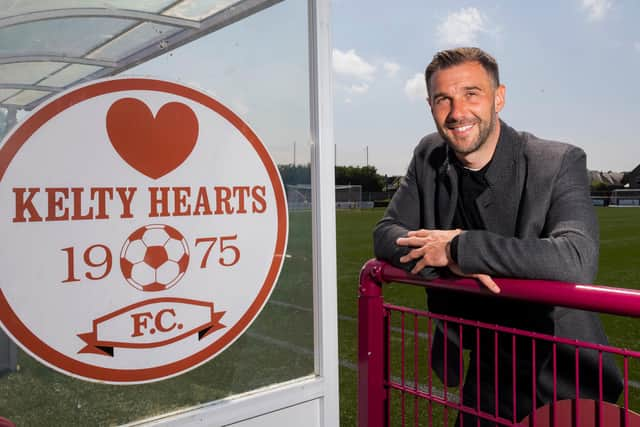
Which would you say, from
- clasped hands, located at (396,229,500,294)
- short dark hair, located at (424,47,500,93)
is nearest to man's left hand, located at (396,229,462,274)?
clasped hands, located at (396,229,500,294)

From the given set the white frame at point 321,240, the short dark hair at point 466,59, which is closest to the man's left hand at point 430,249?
the white frame at point 321,240

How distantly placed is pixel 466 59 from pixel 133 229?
1.35 metres

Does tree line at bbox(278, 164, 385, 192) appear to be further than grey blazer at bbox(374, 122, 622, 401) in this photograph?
Yes

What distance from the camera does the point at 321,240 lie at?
1972 mm

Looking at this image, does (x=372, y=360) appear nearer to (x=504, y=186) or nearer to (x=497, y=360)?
(x=497, y=360)

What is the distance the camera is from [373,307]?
191cm

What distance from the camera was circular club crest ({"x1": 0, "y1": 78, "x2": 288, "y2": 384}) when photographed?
1.42 metres

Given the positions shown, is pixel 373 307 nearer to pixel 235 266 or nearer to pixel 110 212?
pixel 235 266

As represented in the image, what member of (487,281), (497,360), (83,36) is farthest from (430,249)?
(83,36)

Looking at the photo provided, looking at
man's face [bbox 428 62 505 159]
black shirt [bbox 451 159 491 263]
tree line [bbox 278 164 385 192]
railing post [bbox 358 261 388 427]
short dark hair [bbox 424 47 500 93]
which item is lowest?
railing post [bbox 358 261 388 427]

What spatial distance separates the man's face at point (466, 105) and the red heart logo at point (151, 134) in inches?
38.3

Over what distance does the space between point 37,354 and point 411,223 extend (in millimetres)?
1492

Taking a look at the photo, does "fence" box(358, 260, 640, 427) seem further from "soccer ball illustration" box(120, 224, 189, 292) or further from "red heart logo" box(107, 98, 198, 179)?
"red heart logo" box(107, 98, 198, 179)

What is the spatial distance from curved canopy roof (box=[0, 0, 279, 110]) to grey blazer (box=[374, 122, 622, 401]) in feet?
3.46
